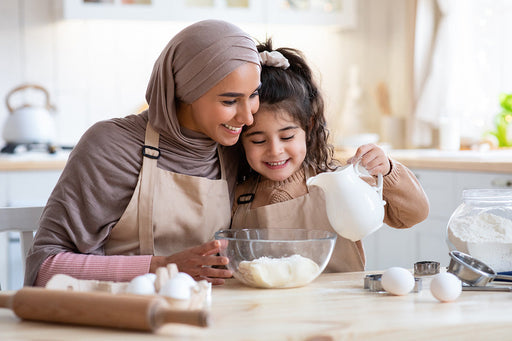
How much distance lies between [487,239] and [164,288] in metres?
0.60

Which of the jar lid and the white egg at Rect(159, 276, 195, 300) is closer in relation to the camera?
the white egg at Rect(159, 276, 195, 300)

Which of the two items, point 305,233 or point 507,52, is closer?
point 305,233

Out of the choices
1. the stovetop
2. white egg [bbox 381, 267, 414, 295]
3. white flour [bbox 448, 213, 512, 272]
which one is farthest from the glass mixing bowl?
the stovetop

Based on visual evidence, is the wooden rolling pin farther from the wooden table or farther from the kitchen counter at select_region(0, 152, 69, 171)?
the kitchen counter at select_region(0, 152, 69, 171)

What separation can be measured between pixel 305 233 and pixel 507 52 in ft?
8.52

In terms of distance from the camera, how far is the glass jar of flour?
1185mm

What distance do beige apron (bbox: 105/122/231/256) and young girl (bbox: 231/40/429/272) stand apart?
11cm

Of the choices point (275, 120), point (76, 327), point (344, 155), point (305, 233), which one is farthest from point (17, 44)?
point (76, 327)

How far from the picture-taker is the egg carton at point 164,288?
92 cm

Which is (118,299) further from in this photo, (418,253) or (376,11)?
(376,11)

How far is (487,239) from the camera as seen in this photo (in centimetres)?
119

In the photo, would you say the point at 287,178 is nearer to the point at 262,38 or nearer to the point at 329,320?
the point at 329,320

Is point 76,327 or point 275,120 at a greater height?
point 275,120

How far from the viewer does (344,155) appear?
321 cm
